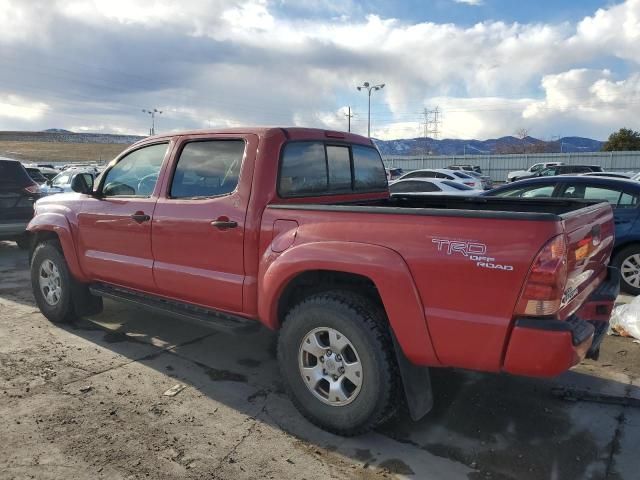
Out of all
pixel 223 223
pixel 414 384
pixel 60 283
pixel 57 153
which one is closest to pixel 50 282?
pixel 60 283

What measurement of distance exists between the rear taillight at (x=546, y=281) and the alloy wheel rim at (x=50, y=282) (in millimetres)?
4501

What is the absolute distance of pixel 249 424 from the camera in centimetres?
341

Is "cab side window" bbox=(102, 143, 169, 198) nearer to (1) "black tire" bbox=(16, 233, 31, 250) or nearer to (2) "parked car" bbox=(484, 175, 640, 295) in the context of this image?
(2) "parked car" bbox=(484, 175, 640, 295)

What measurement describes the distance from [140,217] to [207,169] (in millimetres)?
758

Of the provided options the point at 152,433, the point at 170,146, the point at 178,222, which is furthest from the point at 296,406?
the point at 170,146

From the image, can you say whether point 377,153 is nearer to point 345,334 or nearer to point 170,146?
point 170,146

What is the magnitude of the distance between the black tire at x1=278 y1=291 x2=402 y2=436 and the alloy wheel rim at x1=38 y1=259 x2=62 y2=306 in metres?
3.07

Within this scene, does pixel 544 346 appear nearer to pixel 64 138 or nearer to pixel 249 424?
pixel 249 424

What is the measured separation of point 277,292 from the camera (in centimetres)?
339

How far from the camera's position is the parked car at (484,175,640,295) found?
6.63 meters

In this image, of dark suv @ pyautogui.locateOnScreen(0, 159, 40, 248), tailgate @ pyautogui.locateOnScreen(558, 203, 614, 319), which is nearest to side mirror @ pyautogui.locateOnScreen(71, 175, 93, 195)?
tailgate @ pyautogui.locateOnScreen(558, 203, 614, 319)

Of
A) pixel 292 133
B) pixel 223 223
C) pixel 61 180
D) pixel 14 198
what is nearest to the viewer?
pixel 223 223

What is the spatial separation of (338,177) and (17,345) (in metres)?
3.35

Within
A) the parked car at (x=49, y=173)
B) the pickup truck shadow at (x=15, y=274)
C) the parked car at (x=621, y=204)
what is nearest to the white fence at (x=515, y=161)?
the parked car at (x=49, y=173)
